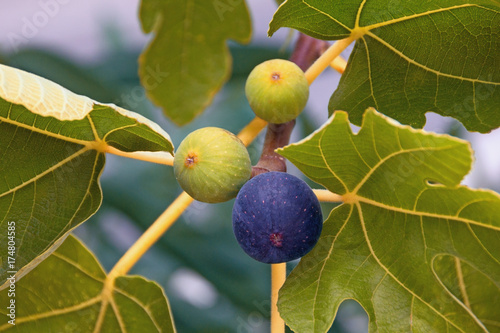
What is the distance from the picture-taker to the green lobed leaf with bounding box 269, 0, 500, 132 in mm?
835

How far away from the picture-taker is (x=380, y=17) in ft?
2.84

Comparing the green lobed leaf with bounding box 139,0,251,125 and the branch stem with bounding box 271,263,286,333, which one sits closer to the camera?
the branch stem with bounding box 271,263,286,333

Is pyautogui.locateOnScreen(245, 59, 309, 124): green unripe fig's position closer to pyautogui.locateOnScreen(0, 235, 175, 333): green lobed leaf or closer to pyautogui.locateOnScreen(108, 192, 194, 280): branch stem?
pyautogui.locateOnScreen(108, 192, 194, 280): branch stem

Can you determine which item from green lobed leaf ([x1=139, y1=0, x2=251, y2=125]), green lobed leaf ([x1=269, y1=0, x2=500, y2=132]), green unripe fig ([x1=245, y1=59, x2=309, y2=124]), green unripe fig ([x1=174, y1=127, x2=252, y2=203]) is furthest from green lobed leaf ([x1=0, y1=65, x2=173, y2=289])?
green lobed leaf ([x1=139, y1=0, x2=251, y2=125])

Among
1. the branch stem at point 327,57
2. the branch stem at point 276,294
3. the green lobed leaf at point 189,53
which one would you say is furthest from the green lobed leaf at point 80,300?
the green lobed leaf at point 189,53

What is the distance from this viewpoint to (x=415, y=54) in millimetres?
894

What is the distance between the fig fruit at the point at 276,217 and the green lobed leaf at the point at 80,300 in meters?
0.30

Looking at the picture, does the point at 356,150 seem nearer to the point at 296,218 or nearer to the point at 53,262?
the point at 296,218

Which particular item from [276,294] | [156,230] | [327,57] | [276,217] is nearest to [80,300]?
[156,230]

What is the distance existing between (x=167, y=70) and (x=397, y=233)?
92 cm

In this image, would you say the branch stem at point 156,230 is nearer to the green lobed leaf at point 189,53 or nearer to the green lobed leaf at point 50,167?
the green lobed leaf at point 50,167

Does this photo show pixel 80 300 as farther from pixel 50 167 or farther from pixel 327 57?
pixel 327 57

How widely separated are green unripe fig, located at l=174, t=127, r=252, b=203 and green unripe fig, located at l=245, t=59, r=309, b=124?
0.31 ft

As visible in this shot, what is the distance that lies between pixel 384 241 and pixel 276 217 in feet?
0.61
